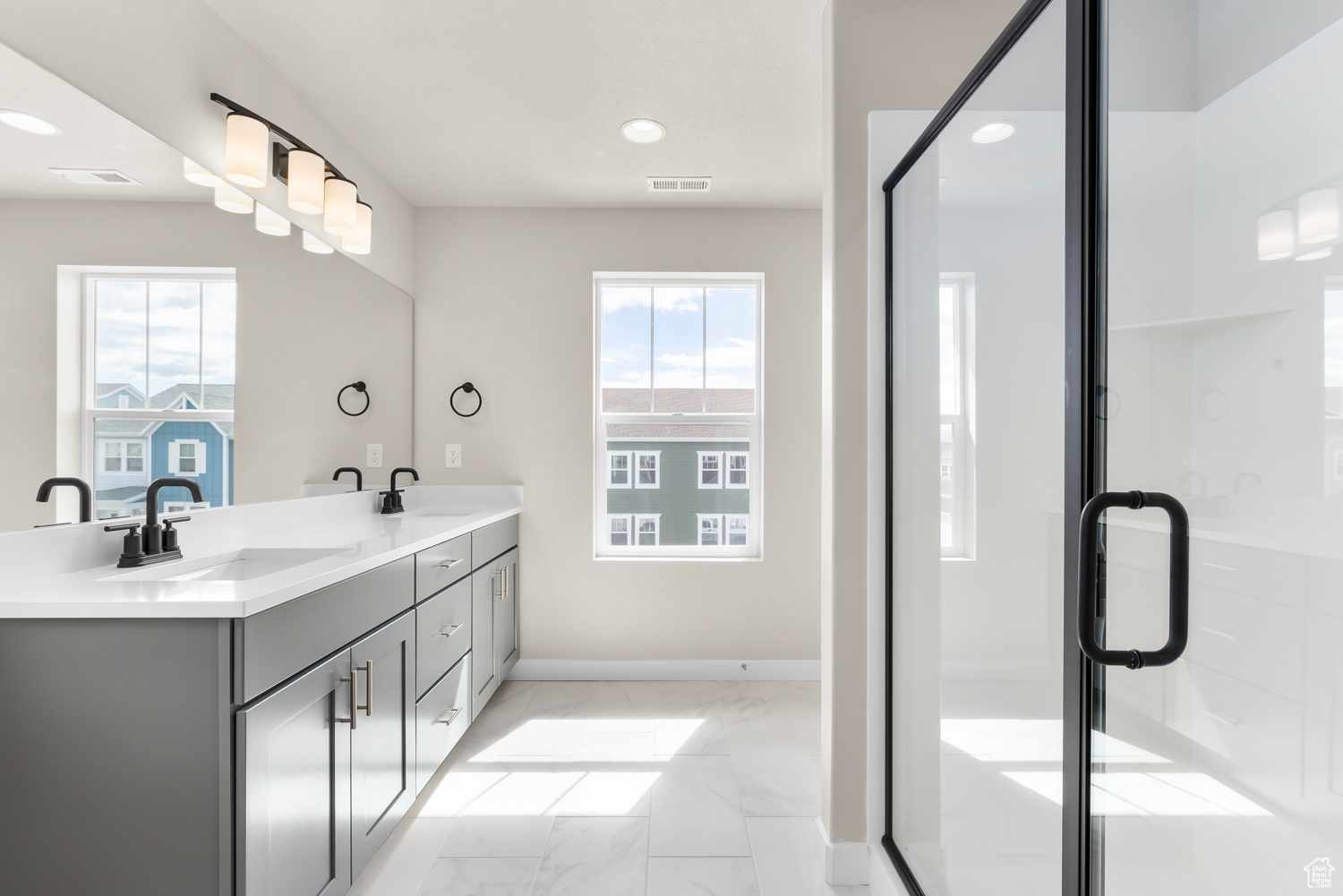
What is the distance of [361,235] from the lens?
248cm

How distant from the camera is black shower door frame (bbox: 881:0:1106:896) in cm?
85

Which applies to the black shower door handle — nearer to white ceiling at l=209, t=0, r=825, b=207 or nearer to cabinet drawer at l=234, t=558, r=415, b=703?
cabinet drawer at l=234, t=558, r=415, b=703

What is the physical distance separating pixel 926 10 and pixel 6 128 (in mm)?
2102

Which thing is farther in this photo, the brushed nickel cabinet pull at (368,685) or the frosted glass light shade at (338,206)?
the frosted glass light shade at (338,206)

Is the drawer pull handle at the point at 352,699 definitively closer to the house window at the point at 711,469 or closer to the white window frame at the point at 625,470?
the white window frame at the point at 625,470

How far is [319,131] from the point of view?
91.6 inches

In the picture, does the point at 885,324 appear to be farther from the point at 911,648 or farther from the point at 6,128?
the point at 6,128

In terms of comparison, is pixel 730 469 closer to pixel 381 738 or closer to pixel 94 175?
pixel 381 738

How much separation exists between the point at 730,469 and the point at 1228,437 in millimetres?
2663

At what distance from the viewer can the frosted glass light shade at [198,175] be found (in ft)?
5.50

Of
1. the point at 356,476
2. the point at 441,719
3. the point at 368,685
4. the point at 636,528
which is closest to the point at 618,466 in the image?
the point at 636,528

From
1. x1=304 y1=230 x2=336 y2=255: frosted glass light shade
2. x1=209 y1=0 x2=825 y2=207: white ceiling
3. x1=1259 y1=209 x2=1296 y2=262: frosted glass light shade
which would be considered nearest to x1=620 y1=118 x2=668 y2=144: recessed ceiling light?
x1=209 y1=0 x2=825 y2=207: white ceiling

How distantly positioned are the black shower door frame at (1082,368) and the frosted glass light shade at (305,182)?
2.11m

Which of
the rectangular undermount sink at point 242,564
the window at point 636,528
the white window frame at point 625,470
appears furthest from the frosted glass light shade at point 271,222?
the window at point 636,528
